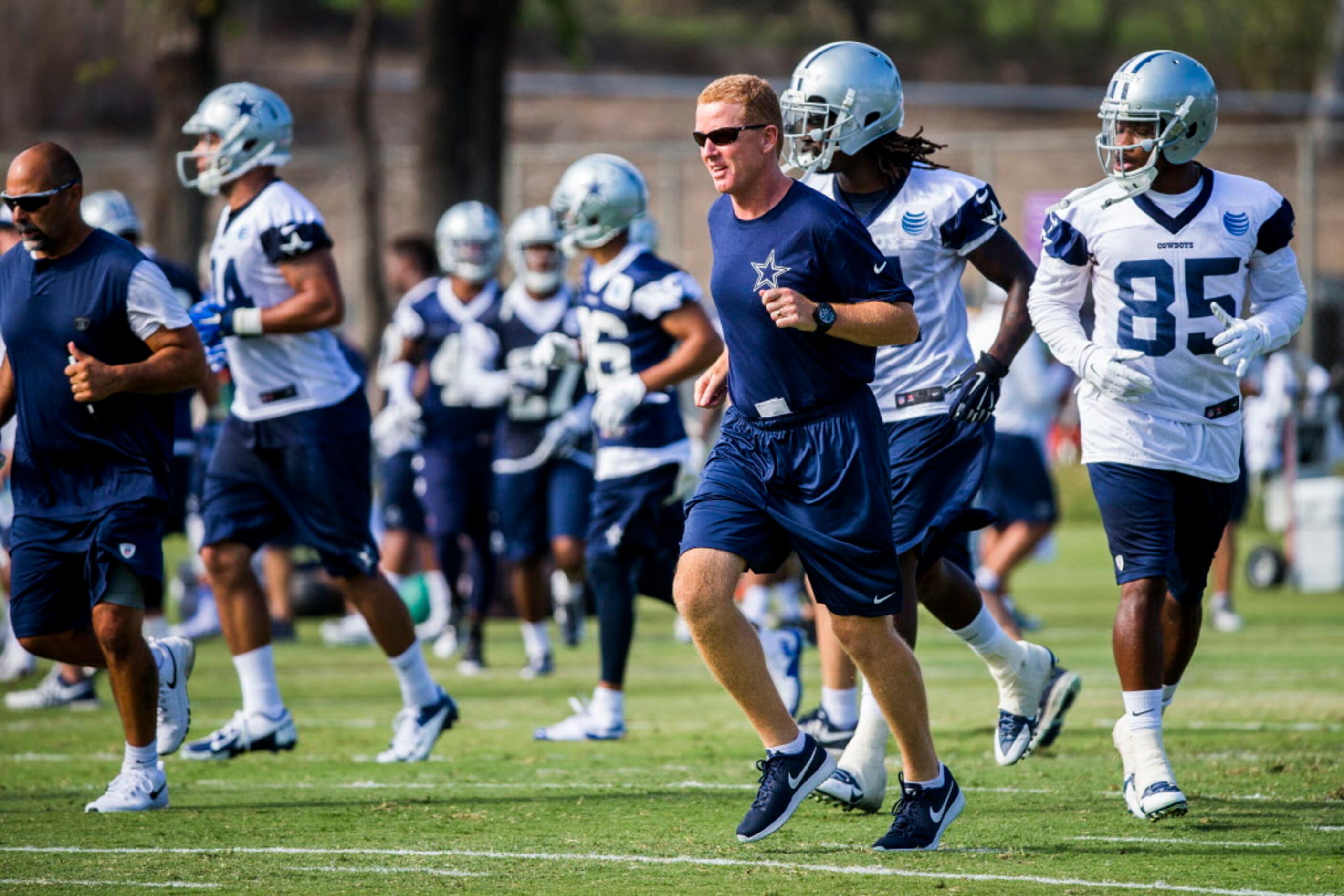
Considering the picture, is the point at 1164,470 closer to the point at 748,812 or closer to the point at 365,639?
the point at 748,812

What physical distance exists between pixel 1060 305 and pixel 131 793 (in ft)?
11.1

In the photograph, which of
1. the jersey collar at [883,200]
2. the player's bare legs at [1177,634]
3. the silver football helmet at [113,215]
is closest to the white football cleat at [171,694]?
the jersey collar at [883,200]

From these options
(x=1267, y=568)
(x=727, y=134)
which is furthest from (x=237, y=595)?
(x=1267, y=568)

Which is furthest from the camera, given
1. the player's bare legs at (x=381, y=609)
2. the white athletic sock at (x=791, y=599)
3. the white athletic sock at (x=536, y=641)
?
the white athletic sock at (x=791, y=599)

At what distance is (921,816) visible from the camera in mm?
5586

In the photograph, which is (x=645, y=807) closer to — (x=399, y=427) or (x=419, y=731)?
(x=419, y=731)

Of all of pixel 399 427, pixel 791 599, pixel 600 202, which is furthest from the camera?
pixel 791 599

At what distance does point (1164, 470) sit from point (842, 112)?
1495 mm

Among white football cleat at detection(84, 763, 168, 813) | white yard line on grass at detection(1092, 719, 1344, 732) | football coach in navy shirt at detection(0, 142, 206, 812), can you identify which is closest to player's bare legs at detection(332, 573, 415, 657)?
football coach in navy shirt at detection(0, 142, 206, 812)

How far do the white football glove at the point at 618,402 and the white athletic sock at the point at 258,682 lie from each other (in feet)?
5.39

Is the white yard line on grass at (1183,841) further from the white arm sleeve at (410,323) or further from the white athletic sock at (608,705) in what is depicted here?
the white arm sleeve at (410,323)

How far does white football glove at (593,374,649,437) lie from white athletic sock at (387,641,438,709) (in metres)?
1.22

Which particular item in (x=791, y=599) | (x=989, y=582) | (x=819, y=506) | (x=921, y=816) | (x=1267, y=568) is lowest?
(x=1267, y=568)

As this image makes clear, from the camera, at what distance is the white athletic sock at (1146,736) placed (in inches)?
236
